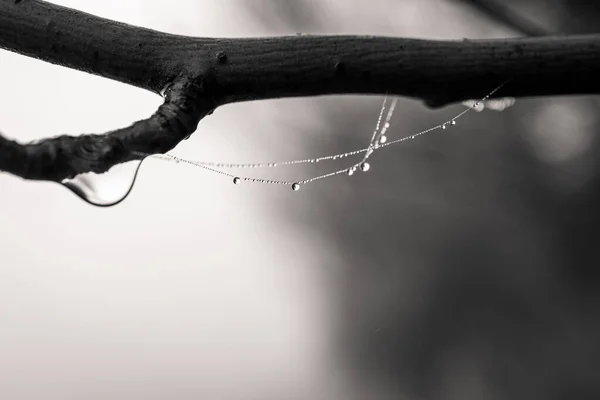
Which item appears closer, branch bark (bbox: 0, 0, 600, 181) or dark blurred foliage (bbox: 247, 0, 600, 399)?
branch bark (bbox: 0, 0, 600, 181)

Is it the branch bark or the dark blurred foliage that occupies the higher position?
the dark blurred foliage

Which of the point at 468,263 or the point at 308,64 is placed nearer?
the point at 308,64

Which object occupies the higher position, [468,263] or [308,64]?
[468,263]

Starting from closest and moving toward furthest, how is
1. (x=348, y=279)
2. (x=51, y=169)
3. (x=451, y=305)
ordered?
(x=51, y=169) → (x=451, y=305) → (x=348, y=279)

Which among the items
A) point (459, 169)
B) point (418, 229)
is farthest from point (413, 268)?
point (459, 169)

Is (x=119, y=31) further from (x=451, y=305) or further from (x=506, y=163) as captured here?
(x=451, y=305)
